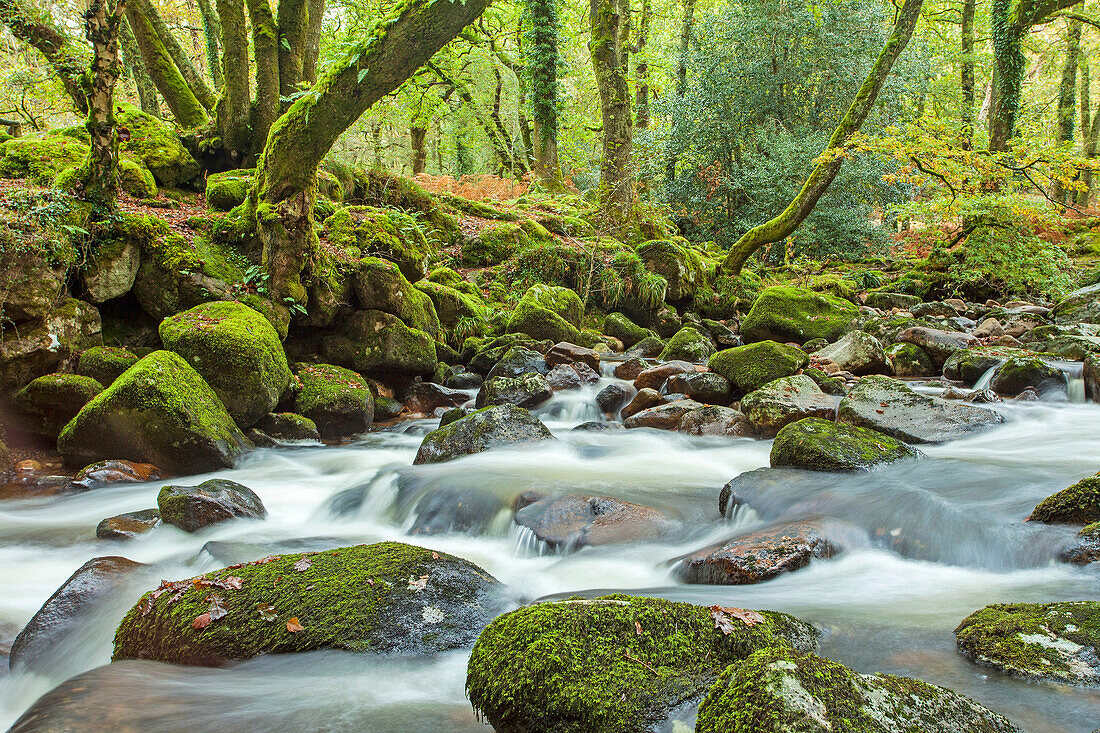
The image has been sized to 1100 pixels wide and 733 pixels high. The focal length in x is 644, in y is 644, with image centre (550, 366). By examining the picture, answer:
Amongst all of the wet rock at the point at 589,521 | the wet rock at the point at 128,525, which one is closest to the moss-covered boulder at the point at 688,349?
the wet rock at the point at 589,521

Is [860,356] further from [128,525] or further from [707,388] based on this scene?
[128,525]

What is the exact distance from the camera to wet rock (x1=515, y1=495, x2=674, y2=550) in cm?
474

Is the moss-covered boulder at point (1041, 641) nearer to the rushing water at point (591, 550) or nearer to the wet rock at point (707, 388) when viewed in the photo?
the rushing water at point (591, 550)

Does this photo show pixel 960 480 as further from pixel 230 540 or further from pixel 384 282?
pixel 384 282

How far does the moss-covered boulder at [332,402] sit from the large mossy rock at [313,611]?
17.1 feet

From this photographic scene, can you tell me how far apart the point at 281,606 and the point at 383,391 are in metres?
6.94

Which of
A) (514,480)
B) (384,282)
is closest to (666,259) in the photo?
(384,282)

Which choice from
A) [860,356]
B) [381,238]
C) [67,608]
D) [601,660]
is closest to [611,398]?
[860,356]

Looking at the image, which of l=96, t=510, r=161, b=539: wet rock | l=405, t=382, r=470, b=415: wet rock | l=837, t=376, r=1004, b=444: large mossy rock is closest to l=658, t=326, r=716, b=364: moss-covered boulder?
l=405, t=382, r=470, b=415: wet rock

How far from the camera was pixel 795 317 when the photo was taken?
42.5ft

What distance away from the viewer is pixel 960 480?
526cm

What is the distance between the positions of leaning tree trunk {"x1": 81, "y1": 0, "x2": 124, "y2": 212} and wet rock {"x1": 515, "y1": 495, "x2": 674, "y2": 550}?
6.73 metres

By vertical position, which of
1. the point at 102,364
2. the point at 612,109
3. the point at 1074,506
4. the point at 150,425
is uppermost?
the point at 612,109

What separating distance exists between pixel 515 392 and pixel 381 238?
384 centimetres
